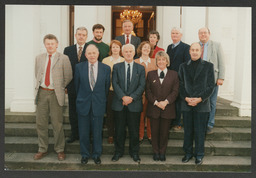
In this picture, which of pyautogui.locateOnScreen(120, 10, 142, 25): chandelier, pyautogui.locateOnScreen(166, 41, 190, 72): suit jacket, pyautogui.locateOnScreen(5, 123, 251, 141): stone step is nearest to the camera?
pyautogui.locateOnScreen(166, 41, 190, 72): suit jacket

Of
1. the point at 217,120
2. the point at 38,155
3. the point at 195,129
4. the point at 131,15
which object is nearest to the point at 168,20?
the point at 131,15

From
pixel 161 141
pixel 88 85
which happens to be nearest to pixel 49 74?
pixel 88 85

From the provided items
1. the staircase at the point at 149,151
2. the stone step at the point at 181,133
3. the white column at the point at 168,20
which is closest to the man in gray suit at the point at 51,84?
the staircase at the point at 149,151

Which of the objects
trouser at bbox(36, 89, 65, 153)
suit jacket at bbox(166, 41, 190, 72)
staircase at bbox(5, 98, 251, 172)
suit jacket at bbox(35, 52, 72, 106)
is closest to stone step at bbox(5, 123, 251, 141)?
staircase at bbox(5, 98, 251, 172)

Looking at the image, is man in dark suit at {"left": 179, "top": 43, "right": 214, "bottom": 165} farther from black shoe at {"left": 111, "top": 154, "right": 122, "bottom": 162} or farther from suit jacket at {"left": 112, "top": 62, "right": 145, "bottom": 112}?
black shoe at {"left": 111, "top": 154, "right": 122, "bottom": 162}

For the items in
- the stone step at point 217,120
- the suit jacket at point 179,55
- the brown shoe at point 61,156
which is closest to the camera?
the brown shoe at point 61,156

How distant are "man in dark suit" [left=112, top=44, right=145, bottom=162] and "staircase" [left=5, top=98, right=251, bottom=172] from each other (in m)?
0.48

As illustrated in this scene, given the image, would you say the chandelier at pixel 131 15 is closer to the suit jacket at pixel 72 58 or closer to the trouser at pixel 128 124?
the suit jacket at pixel 72 58

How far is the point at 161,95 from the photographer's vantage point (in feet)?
12.4

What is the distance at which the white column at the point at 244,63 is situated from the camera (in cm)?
496

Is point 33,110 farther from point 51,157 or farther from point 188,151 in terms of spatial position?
point 188,151

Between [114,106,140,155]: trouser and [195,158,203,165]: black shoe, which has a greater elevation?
[114,106,140,155]: trouser

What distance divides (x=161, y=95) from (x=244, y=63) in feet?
7.57

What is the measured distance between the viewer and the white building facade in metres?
4.90
